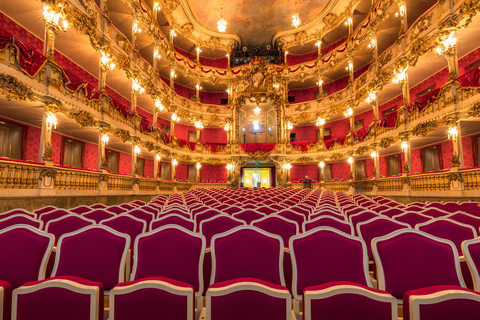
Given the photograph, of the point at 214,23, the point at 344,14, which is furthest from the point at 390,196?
the point at 214,23

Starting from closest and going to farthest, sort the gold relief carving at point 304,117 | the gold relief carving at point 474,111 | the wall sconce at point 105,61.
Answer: the gold relief carving at point 474,111 < the wall sconce at point 105,61 < the gold relief carving at point 304,117

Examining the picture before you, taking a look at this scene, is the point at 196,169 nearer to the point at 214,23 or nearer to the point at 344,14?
the point at 214,23

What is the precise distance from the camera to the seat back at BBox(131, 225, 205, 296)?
2.22 meters

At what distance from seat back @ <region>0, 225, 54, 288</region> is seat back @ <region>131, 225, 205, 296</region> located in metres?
0.74

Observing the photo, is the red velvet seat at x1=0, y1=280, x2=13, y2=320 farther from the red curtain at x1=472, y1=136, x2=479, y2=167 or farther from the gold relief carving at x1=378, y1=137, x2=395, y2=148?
Answer: the red curtain at x1=472, y1=136, x2=479, y2=167

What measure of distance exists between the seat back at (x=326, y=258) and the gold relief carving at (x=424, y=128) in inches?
440

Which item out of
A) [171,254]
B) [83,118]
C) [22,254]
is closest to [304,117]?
[83,118]

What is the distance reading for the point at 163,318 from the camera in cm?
117

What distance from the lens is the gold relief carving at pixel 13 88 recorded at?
6.31 metres

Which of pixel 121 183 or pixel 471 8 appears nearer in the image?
pixel 471 8

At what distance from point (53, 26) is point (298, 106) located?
1927cm

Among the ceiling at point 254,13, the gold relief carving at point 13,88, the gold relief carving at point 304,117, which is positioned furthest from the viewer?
the gold relief carving at point 304,117

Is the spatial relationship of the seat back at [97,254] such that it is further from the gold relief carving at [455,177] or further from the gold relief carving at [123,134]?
the gold relief carving at [455,177]

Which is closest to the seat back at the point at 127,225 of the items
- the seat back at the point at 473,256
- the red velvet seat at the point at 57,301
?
the red velvet seat at the point at 57,301
